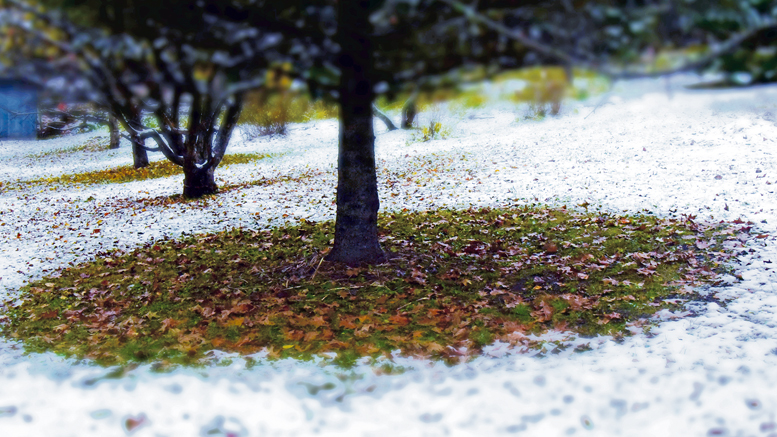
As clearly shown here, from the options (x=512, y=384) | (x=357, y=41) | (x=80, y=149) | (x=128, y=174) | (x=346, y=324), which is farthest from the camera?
(x=80, y=149)

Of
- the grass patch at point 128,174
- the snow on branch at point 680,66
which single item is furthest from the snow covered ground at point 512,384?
the grass patch at point 128,174

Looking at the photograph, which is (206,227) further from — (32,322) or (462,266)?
(462,266)

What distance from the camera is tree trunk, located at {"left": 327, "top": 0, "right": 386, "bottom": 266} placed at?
399 centimetres

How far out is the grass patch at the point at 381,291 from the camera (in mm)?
4719

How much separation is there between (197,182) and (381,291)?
8372 mm

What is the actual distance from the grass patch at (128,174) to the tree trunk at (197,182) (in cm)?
532

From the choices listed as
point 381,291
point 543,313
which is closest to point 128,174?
point 381,291

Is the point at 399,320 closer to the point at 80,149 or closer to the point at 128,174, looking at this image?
the point at 128,174

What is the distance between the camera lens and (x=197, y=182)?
12.6 m

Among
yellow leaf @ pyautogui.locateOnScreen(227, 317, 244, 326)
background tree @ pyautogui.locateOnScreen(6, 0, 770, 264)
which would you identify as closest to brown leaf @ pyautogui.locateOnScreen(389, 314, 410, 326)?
yellow leaf @ pyautogui.locateOnScreen(227, 317, 244, 326)

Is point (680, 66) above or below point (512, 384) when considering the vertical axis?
above

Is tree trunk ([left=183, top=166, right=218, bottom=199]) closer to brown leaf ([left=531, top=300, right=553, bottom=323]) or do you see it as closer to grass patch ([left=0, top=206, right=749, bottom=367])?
grass patch ([left=0, top=206, right=749, bottom=367])

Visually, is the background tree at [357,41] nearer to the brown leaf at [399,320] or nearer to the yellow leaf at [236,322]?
the brown leaf at [399,320]

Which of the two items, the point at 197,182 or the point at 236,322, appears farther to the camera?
the point at 197,182
